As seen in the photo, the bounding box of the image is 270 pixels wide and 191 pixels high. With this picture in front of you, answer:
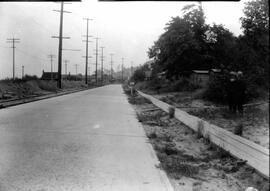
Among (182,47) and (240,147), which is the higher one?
(182,47)

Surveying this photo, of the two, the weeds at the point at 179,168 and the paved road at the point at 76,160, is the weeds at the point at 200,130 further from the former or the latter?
the weeds at the point at 179,168

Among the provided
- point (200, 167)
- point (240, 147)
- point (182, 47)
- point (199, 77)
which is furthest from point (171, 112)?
point (182, 47)

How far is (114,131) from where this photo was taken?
11.5 meters

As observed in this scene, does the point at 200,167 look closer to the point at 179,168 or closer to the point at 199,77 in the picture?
the point at 179,168

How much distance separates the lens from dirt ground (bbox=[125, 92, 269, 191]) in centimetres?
562

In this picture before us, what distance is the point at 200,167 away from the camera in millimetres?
7004

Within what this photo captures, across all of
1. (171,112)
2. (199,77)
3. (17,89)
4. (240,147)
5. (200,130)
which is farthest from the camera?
(17,89)

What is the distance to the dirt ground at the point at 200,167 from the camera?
562 centimetres

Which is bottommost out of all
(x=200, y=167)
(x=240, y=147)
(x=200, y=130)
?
(x=200, y=167)

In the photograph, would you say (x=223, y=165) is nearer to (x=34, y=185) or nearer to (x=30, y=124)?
(x=34, y=185)

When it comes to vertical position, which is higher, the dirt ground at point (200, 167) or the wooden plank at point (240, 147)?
the wooden plank at point (240, 147)

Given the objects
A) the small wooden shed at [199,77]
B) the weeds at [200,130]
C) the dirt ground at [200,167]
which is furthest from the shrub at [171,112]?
the small wooden shed at [199,77]

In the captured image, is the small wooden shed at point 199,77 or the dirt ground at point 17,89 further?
the small wooden shed at point 199,77

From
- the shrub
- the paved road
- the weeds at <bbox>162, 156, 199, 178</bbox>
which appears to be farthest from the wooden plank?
the shrub
